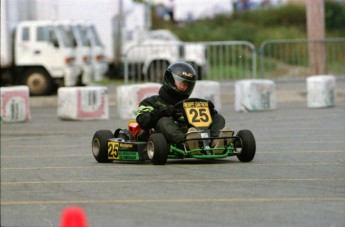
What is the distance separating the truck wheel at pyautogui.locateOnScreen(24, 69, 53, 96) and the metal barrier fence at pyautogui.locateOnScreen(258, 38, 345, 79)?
5.94m

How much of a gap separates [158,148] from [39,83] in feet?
65.8

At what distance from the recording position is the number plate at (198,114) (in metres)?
13.4

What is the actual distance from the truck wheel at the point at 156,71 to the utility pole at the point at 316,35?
3704mm

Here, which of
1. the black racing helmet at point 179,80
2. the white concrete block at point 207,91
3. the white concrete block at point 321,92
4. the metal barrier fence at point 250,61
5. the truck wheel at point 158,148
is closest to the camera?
the truck wheel at point 158,148

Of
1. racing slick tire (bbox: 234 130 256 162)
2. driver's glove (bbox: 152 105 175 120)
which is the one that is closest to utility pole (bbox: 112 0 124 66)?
driver's glove (bbox: 152 105 175 120)

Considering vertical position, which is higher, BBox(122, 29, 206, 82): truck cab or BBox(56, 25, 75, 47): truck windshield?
BBox(56, 25, 75, 47): truck windshield

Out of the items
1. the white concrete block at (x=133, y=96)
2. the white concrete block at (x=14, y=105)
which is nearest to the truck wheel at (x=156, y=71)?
the white concrete block at (x=133, y=96)

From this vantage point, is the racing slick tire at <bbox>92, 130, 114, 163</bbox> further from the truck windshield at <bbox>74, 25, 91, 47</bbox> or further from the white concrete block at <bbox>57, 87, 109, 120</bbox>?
the truck windshield at <bbox>74, 25, 91, 47</bbox>

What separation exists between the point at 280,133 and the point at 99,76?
1692 centimetres

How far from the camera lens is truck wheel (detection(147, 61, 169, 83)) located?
3012cm

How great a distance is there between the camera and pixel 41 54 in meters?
33.2

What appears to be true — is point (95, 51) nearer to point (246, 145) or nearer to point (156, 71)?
point (156, 71)

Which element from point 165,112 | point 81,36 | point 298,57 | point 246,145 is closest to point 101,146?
point 165,112

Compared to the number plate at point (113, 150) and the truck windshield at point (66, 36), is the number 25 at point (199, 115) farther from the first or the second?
the truck windshield at point (66, 36)
